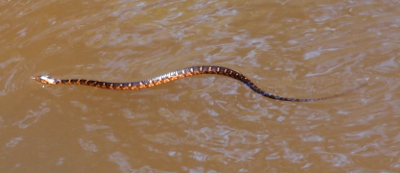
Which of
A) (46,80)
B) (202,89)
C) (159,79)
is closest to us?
(202,89)

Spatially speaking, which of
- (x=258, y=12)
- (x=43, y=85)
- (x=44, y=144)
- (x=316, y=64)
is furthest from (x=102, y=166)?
(x=258, y=12)

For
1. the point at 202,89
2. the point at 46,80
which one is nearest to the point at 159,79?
the point at 202,89

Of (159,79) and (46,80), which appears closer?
(159,79)

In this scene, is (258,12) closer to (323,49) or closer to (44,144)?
(323,49)

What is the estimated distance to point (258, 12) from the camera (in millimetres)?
10945

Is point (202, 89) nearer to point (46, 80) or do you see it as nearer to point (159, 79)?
point (159, 79)

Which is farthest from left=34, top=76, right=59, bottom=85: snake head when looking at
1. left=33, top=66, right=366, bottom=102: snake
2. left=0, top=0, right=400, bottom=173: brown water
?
left=0, top=0, right=400, bottom=173: brown water

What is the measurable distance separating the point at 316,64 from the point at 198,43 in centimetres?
245

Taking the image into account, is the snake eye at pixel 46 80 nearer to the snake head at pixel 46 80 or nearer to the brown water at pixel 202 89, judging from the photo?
the snake head at pixel 46 80

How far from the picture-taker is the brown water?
775 cm

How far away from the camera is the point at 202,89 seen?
29.9 ft

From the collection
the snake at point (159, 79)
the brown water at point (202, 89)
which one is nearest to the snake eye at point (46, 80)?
the snake at point (159, 79)

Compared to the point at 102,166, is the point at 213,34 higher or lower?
higher

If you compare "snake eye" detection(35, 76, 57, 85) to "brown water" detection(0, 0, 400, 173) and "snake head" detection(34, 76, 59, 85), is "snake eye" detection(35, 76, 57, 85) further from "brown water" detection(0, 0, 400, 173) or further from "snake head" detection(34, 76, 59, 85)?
"brown water" detection(0, 0, 400, 173)
